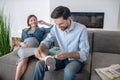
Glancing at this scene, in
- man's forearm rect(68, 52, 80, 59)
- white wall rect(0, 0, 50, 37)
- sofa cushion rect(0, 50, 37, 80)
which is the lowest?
sofa cushion rect(0, 50, 37, 80)

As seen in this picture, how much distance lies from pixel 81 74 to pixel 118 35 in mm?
969

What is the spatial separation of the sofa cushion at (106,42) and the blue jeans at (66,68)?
28.6 inches

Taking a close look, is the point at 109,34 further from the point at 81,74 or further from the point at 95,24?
the point at 95,24

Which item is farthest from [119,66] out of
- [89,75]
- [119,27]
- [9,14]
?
[9,14]

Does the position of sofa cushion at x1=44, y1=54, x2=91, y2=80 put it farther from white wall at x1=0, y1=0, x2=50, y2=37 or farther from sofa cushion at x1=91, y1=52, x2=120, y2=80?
white wall at x1=0, y1=0, x2=50, y2=37

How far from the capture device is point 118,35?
7.63 ft

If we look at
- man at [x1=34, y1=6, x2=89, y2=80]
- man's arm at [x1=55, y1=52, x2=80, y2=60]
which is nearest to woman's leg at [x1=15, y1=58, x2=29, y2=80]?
man at [x1=34, y1=6, x2=89, y2=80]

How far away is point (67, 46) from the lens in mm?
1789

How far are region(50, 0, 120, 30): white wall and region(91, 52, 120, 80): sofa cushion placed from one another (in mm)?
1420

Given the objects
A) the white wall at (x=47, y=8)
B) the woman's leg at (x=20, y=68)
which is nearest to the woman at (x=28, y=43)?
the woman's leg at (x=20, y=68)

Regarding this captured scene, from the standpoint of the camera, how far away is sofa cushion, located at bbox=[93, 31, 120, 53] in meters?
2.33

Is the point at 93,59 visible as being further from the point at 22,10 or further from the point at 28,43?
the point at 22,10

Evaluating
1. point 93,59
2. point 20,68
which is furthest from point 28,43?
point 93,59

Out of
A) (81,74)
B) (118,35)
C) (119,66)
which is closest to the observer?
(81,74)
